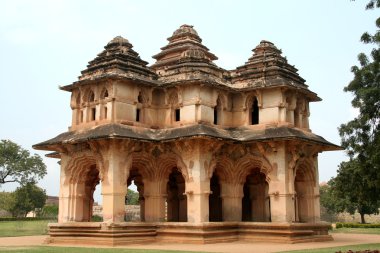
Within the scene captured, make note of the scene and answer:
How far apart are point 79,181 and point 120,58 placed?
219 inches

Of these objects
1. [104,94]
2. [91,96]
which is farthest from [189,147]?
[91,96]

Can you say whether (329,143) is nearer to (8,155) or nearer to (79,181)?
(79,181)

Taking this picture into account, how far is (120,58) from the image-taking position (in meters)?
22.1

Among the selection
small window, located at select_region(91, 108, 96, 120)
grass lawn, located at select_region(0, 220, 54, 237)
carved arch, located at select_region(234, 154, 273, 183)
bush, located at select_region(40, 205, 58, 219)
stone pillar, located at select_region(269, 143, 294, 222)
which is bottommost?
grass lawn, located at select_region(0, 220, 54, 237)

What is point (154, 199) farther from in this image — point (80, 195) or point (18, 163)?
point (18, 163)

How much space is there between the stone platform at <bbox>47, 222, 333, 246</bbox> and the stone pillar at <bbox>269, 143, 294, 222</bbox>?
57cm

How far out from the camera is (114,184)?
19688mm

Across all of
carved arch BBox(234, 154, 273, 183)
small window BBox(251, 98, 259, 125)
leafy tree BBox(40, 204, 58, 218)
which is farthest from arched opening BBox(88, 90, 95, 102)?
leafy tree BBox(40, 204, 58, 218)

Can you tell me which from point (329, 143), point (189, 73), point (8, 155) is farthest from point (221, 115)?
point (8, 155)

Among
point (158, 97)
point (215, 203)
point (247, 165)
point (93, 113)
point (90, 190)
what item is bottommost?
point (215, 203)

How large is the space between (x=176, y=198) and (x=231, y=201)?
404 centimetres

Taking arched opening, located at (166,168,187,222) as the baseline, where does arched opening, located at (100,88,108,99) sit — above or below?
above

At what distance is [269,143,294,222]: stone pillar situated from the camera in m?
20.4

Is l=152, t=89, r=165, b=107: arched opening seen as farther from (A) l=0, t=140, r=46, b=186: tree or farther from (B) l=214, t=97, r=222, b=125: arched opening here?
(A) l=0, t=140, r=46, b=186: tree
